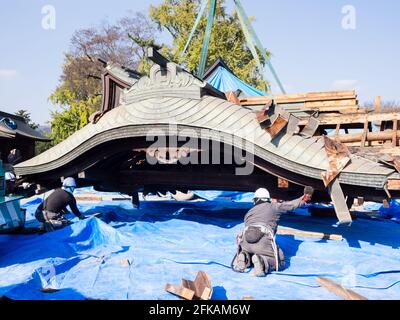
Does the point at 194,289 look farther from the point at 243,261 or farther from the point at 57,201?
the point at 57,201

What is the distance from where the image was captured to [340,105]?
23.6 feet

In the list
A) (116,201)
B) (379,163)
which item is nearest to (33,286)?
(379,163)

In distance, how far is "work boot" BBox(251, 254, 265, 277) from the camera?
459 centimetres

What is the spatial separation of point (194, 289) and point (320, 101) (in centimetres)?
505

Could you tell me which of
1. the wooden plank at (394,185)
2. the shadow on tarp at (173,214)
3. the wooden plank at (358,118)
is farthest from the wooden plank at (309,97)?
the shadow on tarp at (173,214)

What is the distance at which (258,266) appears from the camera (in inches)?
183

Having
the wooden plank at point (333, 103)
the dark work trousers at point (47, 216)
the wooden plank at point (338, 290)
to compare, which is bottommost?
the wooden plank at point (338, 290)

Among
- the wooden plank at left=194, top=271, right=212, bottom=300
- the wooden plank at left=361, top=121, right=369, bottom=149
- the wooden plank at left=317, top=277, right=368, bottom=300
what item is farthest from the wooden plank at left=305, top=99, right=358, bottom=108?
the wooden plank at left=194, top=271, right=212, bottom=300

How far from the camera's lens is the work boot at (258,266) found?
4.59 meters

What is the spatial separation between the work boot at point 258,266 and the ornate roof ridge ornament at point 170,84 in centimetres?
259

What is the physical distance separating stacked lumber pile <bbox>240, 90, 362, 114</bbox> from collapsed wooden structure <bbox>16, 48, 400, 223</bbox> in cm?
2

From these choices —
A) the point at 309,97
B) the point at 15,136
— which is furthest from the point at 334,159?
the point at 15,136

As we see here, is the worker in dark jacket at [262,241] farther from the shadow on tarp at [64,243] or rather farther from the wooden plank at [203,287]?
the shadow on tarp at [64,243]

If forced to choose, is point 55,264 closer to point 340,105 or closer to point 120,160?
point 120,160
